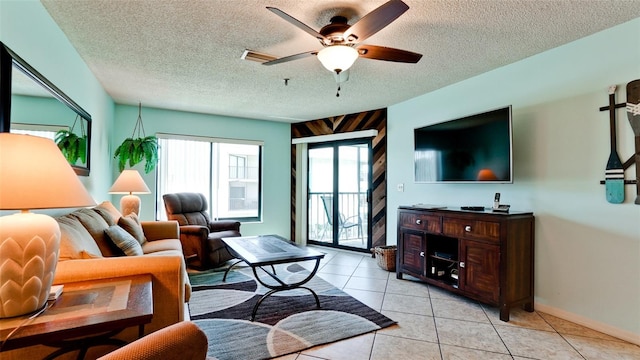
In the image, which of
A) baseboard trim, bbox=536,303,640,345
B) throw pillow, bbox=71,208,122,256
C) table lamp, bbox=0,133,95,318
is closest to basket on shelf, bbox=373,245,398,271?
baseboard trim, bbox=536,303,640,345

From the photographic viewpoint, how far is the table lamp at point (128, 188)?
3.56 m

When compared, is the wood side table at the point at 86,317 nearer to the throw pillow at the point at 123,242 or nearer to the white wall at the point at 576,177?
the throw pillow at the point at 123,242

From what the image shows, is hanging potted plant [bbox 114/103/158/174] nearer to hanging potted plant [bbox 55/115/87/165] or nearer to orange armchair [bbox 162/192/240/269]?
orange armchair [bbox 162/192/240/269]

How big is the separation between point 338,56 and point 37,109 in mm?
1985

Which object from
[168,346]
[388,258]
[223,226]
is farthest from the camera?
[223,226]

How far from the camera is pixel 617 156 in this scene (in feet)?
7.55

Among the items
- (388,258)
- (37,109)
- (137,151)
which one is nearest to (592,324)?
(388,258)

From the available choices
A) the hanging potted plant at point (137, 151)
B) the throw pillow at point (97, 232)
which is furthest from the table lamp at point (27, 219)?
the hanging potted plant at point (137, 151)

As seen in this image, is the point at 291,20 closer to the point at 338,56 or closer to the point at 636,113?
the point at 338,56

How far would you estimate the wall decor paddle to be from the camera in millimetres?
2205

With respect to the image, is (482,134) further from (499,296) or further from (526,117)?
(499,296)

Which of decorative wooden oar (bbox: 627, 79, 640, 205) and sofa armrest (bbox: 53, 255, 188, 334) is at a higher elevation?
decorative wooden oar (bbox: 627, 79, 640, 205)

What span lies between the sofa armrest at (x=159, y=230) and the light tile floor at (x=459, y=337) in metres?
2.16

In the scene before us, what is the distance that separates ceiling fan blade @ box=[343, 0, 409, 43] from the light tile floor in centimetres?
209
